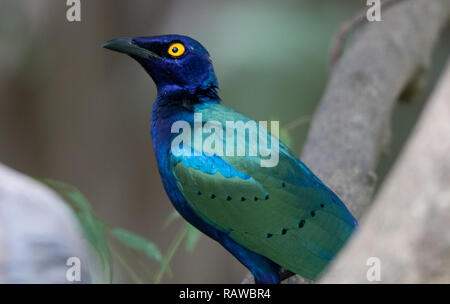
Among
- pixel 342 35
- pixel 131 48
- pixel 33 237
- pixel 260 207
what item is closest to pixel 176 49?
pixel 131 48

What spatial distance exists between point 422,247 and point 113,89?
461cm

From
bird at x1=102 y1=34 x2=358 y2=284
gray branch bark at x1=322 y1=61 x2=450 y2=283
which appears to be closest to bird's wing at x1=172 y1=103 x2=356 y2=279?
bird at x1=102 y1=34 x2=358 y2=284

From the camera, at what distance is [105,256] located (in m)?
2.30

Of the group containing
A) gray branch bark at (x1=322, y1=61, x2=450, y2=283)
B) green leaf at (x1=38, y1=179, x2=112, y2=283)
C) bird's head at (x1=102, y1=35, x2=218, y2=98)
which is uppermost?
bird's head at (x1=102, y1=35, x2=218, y2=98)

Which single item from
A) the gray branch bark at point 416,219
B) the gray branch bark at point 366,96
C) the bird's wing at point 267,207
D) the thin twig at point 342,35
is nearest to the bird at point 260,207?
the bird's wing at point 267,207

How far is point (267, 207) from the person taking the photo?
2.13 m

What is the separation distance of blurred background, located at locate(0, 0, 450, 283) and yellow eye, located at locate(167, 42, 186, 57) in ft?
9.70

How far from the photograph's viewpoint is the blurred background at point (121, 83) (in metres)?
5.19

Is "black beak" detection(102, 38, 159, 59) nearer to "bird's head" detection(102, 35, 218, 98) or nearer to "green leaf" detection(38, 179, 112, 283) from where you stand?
"bird's head" detection(102, 35, 218, 98)

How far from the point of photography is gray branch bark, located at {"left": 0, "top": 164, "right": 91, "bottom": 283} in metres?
1.66

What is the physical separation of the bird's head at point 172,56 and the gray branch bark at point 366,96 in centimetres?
74
